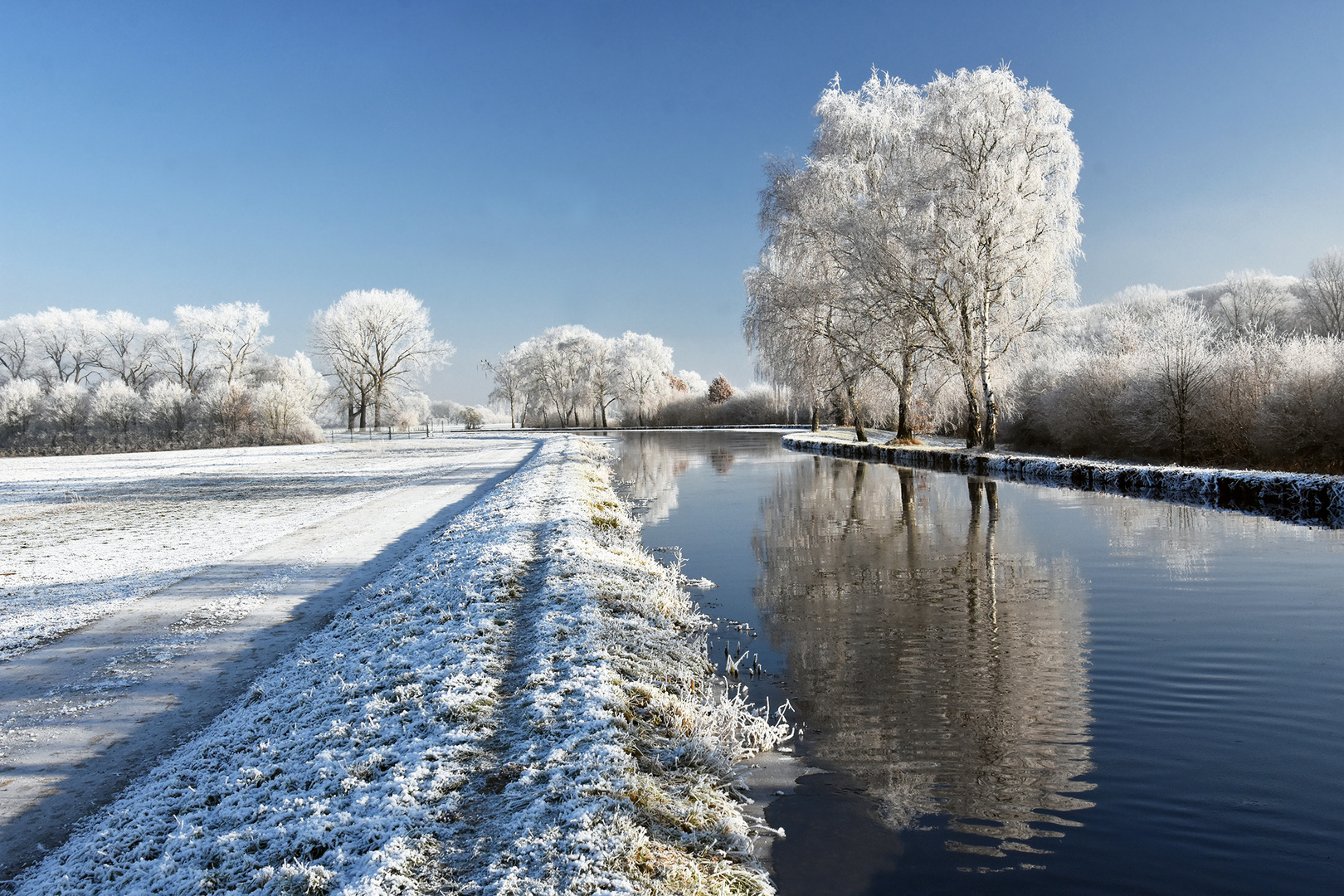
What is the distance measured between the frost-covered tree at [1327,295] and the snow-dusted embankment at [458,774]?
202ft

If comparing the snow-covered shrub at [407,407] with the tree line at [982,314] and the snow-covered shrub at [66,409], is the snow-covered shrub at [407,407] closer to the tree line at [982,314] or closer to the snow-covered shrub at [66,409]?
the snow-covered shrub at [66,409]

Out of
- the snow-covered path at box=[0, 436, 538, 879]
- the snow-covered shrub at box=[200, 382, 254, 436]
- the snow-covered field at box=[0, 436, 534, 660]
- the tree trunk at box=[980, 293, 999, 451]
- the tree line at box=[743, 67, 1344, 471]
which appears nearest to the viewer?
the snow-covered path at box=[0, 436, 538, 879]

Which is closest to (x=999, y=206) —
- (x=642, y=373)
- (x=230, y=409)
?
(x=230, y=409)

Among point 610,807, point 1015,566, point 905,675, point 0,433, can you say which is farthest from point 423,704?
point 0,433

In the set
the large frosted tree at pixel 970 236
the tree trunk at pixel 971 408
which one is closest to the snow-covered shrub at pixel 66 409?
the large frosted tree at pixel 970 236

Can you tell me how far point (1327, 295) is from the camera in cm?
5119

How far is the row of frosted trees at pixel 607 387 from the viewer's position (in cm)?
8300

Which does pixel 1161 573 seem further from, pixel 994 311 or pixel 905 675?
pixel 994 311

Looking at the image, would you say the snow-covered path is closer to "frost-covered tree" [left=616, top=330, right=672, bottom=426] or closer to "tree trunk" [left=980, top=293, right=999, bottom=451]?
"tree trunk" [left=980, top=293, right=999, bottom=451]

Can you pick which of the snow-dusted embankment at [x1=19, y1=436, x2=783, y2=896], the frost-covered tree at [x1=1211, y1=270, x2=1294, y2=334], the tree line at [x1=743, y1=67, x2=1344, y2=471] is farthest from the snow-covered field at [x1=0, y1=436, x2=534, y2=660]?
the frost-covered tree at [x1=1211, y1=270, x2=1294, y2=334]

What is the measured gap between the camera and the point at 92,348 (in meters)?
68.6

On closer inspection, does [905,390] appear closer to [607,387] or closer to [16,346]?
[607,387]

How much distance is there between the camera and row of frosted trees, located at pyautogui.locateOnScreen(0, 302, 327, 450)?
46062mm

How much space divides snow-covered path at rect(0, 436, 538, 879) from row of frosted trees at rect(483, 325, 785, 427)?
224ft
